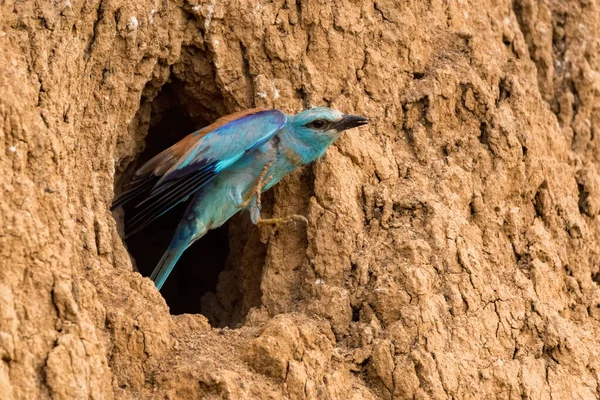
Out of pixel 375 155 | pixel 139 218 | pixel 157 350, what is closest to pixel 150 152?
pixel 139 218

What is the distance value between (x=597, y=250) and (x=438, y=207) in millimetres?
1271

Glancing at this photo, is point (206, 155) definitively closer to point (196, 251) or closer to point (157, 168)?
point (157, 168)

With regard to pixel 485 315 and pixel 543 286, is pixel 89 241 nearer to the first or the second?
pixel 485 315

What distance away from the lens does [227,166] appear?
6734 millimetres

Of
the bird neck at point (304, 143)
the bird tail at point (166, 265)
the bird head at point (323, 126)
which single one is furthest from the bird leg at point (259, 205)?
the bird tail at point (166, 265)

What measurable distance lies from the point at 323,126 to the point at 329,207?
46cm

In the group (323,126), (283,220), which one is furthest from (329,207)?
(323,126)

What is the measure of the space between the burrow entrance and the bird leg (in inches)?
8.5

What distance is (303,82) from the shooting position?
673cm

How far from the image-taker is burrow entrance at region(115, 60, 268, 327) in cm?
698

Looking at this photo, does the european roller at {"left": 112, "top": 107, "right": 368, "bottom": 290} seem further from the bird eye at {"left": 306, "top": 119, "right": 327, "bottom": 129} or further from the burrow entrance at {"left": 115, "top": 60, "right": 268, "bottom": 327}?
the burrow entrance at {"left": 115, "top": 60, "right": 268, "bottom": 327}

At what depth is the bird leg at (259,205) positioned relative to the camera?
6.57m

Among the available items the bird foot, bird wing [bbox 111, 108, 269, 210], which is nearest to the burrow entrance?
bird wing [bbox 111, 108, 269, 210]

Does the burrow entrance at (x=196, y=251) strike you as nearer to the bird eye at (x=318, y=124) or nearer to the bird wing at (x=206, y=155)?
the bird wing at (x=206, y=155)
